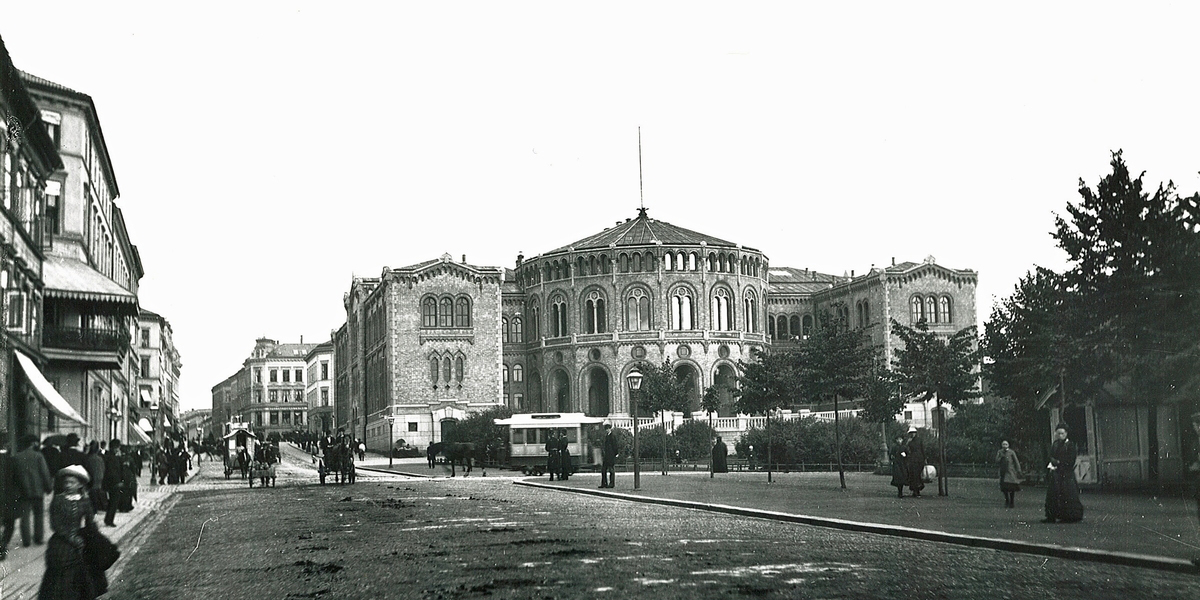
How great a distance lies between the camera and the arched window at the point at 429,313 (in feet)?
261

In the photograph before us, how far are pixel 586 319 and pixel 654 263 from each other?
20.8 feet

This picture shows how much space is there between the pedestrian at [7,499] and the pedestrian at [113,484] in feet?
7.38

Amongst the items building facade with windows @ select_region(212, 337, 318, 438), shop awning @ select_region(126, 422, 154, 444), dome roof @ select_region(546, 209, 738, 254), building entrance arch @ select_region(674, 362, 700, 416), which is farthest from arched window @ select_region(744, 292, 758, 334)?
building facade with windows @ select_region(212, 337, 318, 438)

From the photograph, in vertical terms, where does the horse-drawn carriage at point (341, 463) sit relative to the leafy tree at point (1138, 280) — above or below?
below

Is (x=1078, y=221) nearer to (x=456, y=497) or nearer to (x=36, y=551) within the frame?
(x=456, y=497)

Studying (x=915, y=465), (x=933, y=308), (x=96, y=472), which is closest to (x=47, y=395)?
(x=96, y=472)

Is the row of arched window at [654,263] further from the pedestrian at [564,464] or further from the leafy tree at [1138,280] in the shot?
the leafy tree at [1138,280]

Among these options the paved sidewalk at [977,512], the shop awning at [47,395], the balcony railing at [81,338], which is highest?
the balcony railing at [81,338]

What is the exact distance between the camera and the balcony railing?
31.4 m

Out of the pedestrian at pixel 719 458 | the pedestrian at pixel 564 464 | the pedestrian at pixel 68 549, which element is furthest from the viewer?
the pedestrian at pixel 719 458

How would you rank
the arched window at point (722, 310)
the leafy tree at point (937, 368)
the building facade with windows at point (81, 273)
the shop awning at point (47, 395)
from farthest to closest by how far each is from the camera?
1. the arched window at point (722, 310)
2. the building facade with windows at point (81, 273)
3. the leafy tree at point (937, 368)
4. the shop awning at point (47, 395)

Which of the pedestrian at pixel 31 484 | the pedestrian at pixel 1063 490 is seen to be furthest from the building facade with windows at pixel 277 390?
the pedestrian at pixel 1063 490

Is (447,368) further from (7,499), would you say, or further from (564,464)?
(7,499)

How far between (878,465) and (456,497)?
17354 mm
